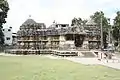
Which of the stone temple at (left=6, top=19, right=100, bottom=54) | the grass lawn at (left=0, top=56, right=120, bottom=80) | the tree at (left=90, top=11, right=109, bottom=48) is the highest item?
the tree at (left=90, top=11, right=109, bottom=48)

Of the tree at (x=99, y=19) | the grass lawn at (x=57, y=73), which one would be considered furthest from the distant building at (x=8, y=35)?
the grass lawn at (x=57, y=73)

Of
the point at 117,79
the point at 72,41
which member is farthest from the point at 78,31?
the point at 117,79

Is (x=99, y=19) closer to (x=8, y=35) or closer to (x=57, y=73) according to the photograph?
(x=8, y=35)

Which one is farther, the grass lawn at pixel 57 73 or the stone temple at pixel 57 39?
the stone temple at pixel 57 39

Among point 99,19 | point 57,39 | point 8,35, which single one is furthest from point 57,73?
point 8,35

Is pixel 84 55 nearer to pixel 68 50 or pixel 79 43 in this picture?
pixel 68 50

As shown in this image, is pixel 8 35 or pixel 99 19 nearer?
pixel 99 19

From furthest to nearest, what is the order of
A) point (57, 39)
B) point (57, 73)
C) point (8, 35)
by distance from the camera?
point (8, 35), point (57, 39), point (57, 73)

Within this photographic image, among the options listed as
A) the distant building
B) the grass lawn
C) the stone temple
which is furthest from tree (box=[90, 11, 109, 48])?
the grass lawn

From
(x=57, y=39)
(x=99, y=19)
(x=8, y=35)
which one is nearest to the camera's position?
(x=57, y=39)

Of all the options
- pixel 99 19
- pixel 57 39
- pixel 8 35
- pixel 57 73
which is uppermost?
pixel 99 19

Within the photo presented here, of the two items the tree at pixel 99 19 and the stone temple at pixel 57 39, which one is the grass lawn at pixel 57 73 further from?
the tree at pixel 99 19

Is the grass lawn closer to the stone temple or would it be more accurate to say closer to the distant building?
the stone temple

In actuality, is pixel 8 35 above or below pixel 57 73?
above
